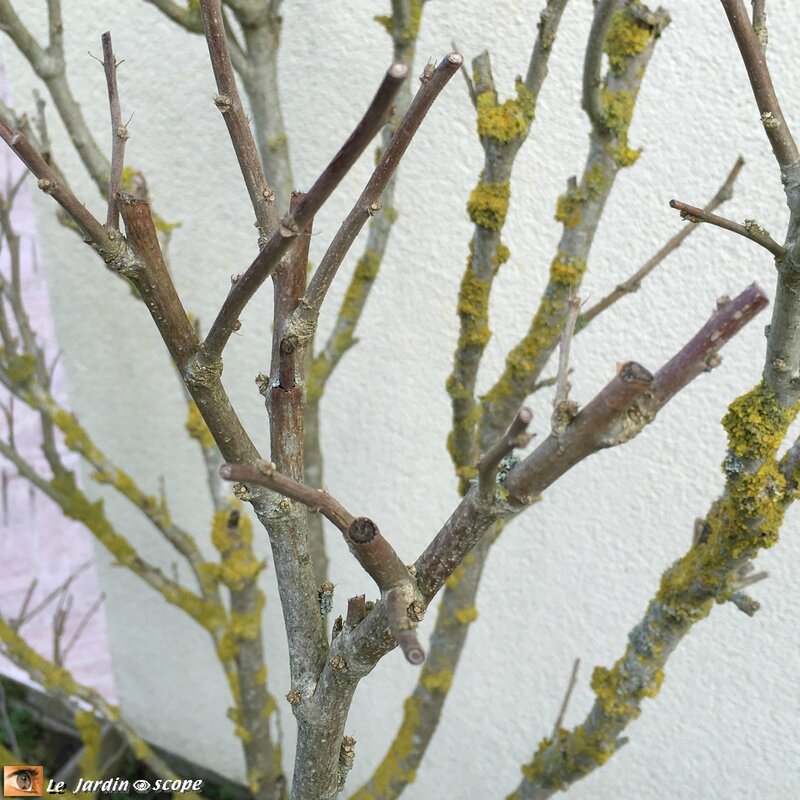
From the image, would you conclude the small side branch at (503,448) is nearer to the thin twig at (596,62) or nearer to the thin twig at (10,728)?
the thin twig at (596,62)

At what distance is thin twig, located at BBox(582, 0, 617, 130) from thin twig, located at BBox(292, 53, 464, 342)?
31 cm

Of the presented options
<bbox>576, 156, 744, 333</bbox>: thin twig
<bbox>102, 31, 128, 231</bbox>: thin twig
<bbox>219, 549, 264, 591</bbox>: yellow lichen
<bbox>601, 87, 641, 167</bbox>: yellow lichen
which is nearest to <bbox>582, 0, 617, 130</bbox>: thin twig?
<bbox>601, 87, 641, 167</bbox>: yellow lichen

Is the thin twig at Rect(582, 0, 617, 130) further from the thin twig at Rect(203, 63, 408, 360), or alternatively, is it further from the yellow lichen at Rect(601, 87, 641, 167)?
the thin twig at Rect(203, 63, 408, 360)

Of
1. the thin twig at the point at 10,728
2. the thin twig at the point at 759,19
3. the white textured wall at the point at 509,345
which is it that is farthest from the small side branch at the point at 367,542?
the thin twig at the point at 10,728

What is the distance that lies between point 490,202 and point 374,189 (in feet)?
1.05

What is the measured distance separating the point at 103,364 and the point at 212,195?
18.7 inches

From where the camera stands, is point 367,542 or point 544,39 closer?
point 367,542

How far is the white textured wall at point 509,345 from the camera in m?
1.00

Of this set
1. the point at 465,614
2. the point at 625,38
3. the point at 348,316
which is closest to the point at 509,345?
the point at 348,316

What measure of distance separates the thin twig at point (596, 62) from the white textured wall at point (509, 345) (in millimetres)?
334

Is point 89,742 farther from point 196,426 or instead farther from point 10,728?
point 196,426

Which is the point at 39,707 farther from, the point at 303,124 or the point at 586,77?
the point at 586,77

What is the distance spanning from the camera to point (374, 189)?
406 millimetres

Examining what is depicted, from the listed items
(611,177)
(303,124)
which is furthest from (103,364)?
(611,177)
